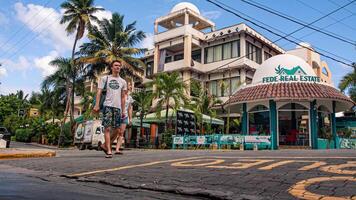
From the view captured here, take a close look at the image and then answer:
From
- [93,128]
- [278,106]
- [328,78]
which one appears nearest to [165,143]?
[93,128]

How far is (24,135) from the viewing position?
4409 centimetres

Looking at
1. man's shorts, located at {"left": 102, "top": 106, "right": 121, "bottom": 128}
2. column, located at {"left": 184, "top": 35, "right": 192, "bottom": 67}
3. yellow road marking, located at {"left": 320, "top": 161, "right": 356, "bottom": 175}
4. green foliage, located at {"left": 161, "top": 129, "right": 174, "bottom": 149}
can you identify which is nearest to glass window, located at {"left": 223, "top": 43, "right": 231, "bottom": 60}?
column, located at {"left": 184, "top": 35, "right": 192, "bottom": 67}

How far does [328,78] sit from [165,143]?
3258 centimetres

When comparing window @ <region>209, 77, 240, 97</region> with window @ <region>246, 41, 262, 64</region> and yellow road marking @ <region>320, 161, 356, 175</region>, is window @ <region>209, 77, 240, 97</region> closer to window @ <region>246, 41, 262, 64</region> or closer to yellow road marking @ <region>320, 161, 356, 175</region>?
window @ <region>246, 41, 262, 64</region>

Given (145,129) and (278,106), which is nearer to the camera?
(278,106)

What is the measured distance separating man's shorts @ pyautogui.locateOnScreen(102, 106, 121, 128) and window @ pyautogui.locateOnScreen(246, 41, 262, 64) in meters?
26.8

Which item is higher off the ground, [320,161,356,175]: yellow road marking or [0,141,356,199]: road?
[320,161,356,175]: yellow road marking

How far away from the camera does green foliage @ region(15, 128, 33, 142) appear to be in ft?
141

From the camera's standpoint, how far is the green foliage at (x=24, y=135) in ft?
141

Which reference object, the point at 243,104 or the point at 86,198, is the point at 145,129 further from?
the point at 86,198

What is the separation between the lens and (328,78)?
4916 centimetres

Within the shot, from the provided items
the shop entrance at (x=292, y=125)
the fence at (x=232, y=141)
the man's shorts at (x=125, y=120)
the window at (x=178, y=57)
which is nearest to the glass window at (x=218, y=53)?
the window at (x=178, y=57)

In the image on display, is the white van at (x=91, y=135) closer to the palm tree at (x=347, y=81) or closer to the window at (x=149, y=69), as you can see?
the window at (x=149, y=69)

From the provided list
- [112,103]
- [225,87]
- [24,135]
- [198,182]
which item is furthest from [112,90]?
[24,135]
